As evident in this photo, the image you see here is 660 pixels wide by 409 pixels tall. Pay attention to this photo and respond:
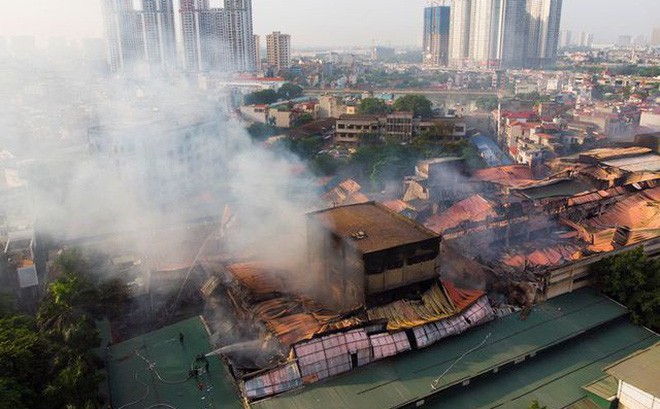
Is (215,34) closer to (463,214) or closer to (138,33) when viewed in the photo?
(138,33)

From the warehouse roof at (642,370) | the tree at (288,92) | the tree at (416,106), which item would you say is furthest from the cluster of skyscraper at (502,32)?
the warehouse roof at (642,370)

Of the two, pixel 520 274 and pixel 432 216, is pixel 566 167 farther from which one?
pixel 520 274

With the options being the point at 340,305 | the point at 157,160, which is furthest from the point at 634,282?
Result: the point at 157,160

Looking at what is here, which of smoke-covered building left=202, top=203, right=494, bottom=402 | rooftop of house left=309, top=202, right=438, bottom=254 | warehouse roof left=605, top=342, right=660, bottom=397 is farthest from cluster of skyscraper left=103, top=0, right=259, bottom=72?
warehouse roof left=605, top=342, right=660, bottom=397

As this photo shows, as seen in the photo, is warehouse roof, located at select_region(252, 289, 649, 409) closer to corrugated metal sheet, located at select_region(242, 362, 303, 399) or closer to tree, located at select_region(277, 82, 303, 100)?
corrugated metal sheet, located at select_region(242, 362, 303, 399)

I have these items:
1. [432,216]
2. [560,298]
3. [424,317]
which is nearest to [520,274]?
[560,298]

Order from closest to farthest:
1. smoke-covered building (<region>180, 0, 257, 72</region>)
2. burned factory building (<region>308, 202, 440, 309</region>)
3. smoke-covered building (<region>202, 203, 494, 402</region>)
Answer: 1. smoke-covered building (<region>202, 203, 494, 402</region>)
2. burned factory building (<region>308, 202, 440, 309</region>)
3. smoke-covered building (<region>180, 0, 257, 72</region>)

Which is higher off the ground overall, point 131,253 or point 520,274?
point 520,274

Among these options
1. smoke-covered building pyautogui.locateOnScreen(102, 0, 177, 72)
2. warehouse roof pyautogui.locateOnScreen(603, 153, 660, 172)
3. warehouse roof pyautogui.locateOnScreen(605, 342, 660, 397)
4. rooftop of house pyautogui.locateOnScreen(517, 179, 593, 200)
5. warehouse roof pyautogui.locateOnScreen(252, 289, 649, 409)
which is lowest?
warehouse roof pyautogui.locateOnScreen(252, 289, 649, 409)
